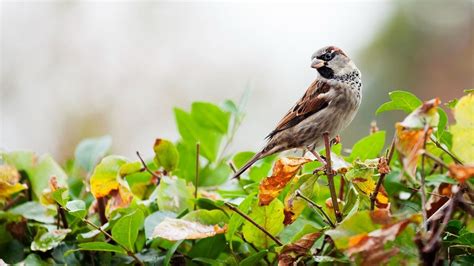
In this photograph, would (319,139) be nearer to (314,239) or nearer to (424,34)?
(314,239)

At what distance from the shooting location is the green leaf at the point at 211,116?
3.91 ft

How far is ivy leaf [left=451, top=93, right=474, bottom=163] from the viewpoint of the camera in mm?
726

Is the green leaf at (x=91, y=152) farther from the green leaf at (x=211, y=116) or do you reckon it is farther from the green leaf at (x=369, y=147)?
the green leaf at (x=369, y=147)

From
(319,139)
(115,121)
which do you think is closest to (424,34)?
(115,121)

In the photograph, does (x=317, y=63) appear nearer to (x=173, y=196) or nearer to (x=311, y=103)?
(x=311, y=103)

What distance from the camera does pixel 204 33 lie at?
780 centimetres

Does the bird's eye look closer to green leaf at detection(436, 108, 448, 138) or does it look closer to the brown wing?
the brown wing

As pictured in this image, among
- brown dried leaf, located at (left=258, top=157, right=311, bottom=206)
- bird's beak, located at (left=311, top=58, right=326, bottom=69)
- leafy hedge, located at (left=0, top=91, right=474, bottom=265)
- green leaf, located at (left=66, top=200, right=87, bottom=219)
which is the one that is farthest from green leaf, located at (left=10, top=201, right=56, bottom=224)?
bird's beak, located at (left=311, top=58, right=326, bottom=69)

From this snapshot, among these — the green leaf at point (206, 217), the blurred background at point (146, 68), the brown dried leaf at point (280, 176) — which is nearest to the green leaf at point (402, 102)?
the brown dried leaf at point (280, 176)

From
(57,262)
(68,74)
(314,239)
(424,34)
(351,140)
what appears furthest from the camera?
(424,34)

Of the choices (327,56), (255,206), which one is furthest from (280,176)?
(327,56)

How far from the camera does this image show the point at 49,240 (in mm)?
912

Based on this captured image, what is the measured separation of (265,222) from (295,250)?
3.7 inches

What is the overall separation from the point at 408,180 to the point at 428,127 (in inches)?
16.5
